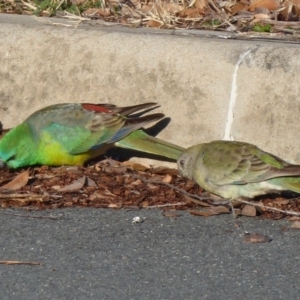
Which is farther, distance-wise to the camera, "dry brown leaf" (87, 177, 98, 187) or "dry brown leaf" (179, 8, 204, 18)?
"dry brown leaf" (179, 8, 204, 18)

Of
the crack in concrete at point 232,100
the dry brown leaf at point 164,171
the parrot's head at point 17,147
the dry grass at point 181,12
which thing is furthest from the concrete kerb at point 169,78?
the dry grass at point 181,12

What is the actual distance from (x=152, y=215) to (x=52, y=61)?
1.77m

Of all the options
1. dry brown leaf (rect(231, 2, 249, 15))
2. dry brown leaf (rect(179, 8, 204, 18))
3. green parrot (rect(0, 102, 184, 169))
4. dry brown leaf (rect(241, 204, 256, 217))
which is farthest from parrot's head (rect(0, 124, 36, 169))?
dry brown leaf (rect(231, 2, 249, 15))

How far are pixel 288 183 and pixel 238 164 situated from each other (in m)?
0.38

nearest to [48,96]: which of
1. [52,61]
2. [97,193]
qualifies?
[52,61]

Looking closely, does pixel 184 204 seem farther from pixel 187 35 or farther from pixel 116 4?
pixel 116 4

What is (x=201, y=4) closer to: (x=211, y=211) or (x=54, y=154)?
(x=54, y=154)

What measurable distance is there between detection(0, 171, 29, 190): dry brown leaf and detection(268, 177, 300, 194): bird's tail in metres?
1.76

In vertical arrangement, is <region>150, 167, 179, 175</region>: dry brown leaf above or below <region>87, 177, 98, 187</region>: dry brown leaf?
below

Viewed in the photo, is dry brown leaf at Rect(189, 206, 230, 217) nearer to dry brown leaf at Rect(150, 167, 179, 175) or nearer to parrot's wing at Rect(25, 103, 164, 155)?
dry brown leaf at Rect(150, 167, 179, 175)

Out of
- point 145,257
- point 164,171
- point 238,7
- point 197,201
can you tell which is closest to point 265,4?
point 238,7

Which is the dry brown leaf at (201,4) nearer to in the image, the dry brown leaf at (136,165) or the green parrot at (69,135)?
the green parrot at (69,135)

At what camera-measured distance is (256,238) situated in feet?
18.3

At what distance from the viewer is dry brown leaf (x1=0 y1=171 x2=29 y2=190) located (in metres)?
6.54
